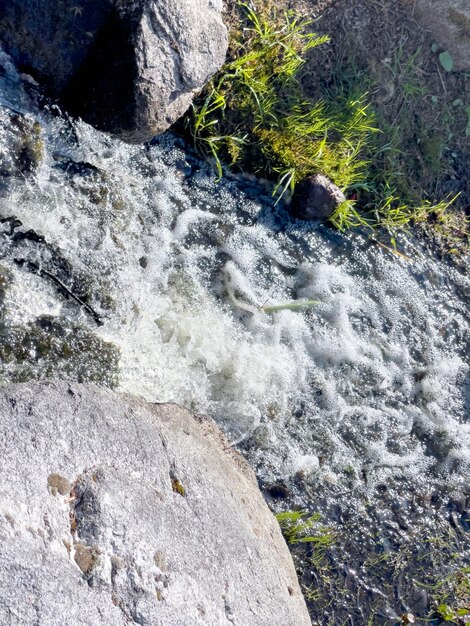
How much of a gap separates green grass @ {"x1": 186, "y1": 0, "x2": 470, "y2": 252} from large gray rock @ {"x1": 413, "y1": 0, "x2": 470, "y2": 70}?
0.83 feet

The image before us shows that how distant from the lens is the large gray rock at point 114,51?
11.2 ft

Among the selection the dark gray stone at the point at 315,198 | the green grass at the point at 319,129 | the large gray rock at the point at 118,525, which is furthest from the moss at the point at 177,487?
the dark gray stone at the point at 315,198

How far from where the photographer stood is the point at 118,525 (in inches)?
87.0

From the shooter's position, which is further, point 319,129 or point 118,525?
point 319,129

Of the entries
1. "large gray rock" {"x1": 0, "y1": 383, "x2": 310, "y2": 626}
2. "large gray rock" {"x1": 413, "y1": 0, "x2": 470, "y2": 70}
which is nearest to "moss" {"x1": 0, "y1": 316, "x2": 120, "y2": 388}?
"large gray rock" {"x1": 0, "y1": 383, "x2": 310, "y2": 626}

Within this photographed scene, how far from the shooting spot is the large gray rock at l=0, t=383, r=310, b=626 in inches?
77.5

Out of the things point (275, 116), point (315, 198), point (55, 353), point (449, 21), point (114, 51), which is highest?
point (449, 21)

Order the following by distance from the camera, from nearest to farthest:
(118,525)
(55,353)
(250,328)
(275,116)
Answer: (118,525) < (55,353) < (250,328) < (275,116)

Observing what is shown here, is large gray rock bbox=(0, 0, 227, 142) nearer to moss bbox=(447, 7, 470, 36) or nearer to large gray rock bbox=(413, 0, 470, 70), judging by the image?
large gray rock bbox=(413, 0, 470, 70)

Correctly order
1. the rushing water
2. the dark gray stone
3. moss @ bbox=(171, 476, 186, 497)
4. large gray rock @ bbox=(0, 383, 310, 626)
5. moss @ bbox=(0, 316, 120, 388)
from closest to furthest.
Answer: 1. large gray rock @ bbox=(0, 383, 310, 626)
2. moss @ bbox=(171, 476, 186, 497)
3. moss @ bbox=(0, 316, 120, 388)
4. the rushing water
5. the dark gray stone

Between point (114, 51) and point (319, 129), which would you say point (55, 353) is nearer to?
point (114, 51)

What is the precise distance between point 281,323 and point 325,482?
910 millimetres

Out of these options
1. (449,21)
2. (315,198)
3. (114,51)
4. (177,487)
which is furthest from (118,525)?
(449,21)

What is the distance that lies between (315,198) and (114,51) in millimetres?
1473
